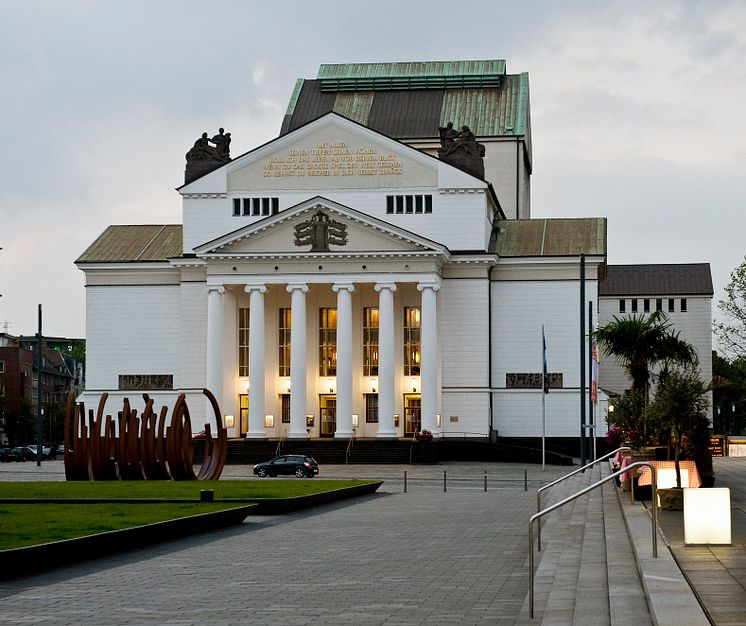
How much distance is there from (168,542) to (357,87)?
88.3 metres

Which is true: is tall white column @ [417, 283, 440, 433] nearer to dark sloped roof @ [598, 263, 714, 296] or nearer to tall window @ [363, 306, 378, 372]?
tall window @ [363, 306, 378, 372]

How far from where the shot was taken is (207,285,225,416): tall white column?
285 feet

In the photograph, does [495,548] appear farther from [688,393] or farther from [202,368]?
[202,368]

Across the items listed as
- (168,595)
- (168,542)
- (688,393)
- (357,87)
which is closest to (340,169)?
(357,87)

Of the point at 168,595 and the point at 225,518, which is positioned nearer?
the point at 168,595

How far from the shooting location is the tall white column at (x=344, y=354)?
85.6m

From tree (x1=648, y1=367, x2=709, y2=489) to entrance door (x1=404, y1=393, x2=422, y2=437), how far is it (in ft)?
166

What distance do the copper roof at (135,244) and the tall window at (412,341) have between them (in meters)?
16.4

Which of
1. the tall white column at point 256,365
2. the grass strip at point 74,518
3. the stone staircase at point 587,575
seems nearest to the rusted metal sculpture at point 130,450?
the grass strip at point 74,518

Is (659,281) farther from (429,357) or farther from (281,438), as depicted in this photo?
(281,438)

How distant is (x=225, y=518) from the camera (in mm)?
32750

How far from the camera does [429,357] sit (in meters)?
85.1

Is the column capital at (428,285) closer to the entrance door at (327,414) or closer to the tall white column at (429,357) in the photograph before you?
the tall white column at (429,357)

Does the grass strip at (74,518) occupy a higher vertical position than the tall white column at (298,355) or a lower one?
lower
